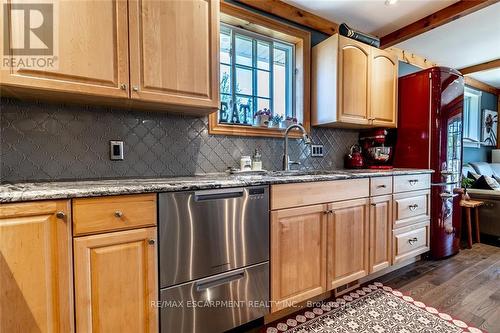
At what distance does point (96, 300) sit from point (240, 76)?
1.89 m

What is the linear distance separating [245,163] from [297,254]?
0.80m

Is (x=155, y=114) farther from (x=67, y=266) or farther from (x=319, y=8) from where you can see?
(x=319, y=8)

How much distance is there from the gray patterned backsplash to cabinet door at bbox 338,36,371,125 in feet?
3.04

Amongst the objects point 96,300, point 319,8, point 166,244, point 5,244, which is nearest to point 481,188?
point 319,8

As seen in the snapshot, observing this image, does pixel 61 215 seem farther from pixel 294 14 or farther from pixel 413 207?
pixel 413 207

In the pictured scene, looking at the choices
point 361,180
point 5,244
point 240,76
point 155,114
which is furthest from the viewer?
point 240,76

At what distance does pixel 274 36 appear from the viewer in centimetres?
233

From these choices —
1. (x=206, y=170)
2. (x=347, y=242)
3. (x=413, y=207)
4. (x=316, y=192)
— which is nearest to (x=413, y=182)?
(x=413, y=207)

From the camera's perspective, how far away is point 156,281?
117cm

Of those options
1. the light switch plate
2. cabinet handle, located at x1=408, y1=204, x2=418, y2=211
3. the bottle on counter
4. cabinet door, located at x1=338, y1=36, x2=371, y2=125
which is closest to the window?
the bottle on counter

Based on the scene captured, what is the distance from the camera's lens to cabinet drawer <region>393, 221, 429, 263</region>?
2195mm

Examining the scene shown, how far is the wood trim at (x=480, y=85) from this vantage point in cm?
454

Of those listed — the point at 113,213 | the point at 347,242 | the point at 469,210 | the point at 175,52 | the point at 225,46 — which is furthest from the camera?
the point at 469,210

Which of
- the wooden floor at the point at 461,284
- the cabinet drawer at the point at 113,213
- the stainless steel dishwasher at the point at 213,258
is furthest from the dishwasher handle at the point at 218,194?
the wooden floor at the point at 461,284
